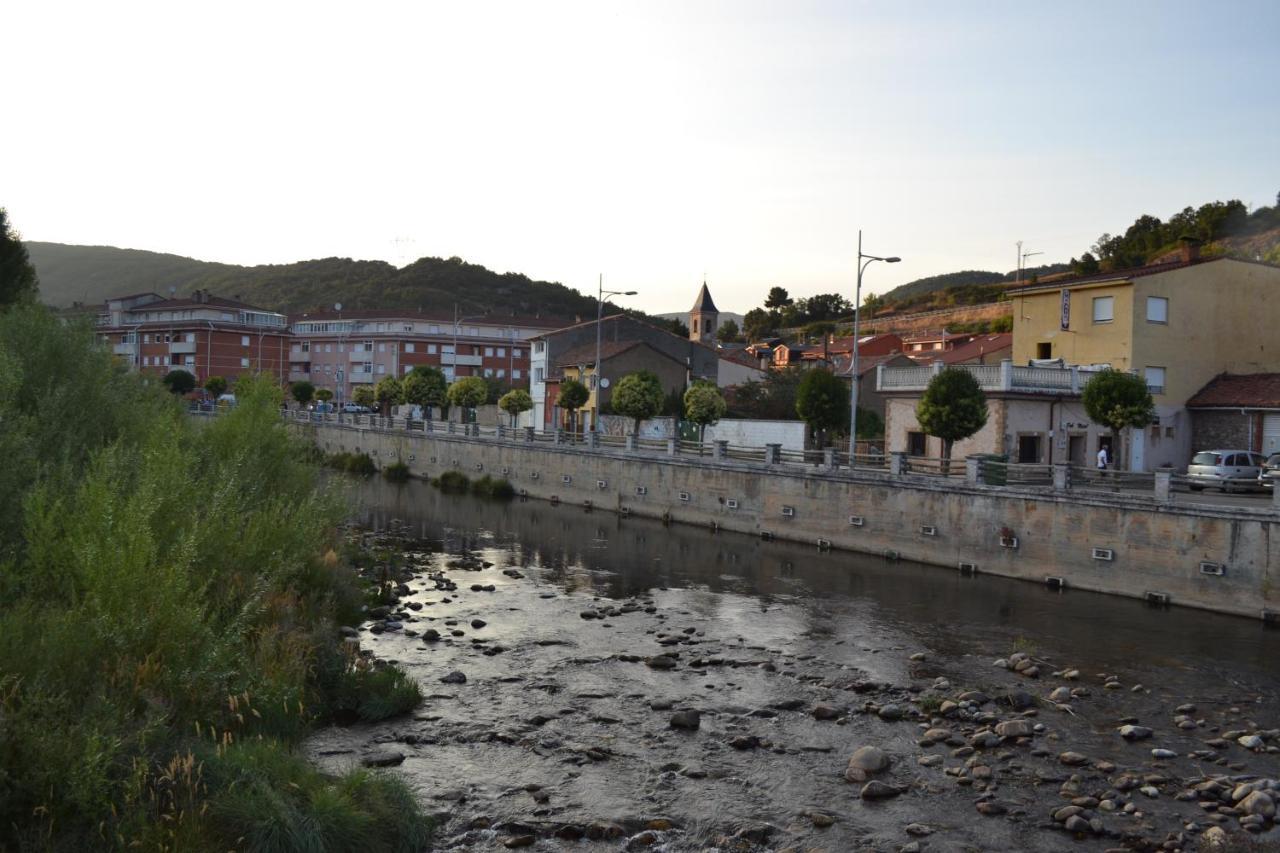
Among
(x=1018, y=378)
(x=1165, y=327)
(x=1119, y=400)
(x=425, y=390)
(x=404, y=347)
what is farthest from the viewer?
(x=404, y=347)

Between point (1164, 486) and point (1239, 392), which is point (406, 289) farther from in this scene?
point (1164, 486)

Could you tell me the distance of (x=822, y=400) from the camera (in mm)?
45156

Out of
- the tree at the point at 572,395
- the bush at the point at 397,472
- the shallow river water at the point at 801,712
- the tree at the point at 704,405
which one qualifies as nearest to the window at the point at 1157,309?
the shallow river water at the point at 801,712

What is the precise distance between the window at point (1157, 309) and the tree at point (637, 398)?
24.6 m

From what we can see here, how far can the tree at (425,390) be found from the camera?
7425 centimetres

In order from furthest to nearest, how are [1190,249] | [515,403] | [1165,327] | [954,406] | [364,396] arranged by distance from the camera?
[364,396] → [515,403] → [1190,249] → [1165,327] → [954,406]

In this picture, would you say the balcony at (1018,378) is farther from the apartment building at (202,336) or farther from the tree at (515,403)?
the apartment building at (202,336)

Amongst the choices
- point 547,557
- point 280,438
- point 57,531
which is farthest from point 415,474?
point 57,531

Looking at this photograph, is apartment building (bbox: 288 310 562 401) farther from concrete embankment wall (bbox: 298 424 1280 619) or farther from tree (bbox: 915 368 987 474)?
tree (bbox: 915 368 987 474)

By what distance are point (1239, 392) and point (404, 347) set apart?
3318 inches

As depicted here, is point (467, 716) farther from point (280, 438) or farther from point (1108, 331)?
point (1108, 331)

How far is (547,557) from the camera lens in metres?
34.6

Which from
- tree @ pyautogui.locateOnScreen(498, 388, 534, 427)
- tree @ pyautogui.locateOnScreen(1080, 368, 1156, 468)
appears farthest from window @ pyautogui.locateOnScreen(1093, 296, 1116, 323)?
tree @ pyautogui.locateOnScreen(498, 388, 534, 427)

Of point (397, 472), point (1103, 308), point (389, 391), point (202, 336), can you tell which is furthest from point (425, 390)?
point (1103, 308)
